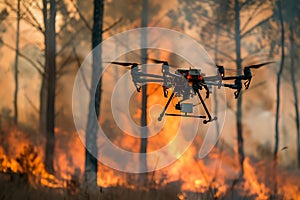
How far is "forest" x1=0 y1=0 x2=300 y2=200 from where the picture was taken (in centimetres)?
1506

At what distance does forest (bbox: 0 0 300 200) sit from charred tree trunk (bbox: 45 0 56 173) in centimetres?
4

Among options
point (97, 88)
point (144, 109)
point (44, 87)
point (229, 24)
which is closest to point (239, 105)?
point (229, 24)

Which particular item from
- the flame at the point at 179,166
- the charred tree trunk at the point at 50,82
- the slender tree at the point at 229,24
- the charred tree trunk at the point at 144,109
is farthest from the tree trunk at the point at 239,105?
the charred tree trunk at the point at 50,82

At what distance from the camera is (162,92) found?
14594 millimetres

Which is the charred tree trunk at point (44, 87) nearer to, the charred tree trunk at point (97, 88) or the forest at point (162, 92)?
the forest at point (162, 92)

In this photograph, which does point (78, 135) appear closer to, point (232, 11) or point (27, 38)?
point (27, 38)

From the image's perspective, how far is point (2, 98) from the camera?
63.5 feet

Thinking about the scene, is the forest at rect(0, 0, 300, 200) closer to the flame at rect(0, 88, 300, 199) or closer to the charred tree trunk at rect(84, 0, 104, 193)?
the flame at rect(0, 88, 300, 199)

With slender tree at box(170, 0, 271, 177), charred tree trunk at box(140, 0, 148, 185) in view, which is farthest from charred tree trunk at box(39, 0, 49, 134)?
slender tree at box(170, 0, 271, 177)

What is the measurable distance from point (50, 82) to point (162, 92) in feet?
13.5

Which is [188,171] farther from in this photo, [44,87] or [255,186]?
[44,87]

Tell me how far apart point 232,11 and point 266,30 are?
1.39 metres

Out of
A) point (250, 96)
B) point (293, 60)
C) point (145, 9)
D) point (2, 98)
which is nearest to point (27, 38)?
point (2, 98)

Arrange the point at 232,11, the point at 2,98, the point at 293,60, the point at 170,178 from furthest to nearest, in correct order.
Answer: the point at 2,98 < the point at 293,60 < the point at 232,11 < the point at 170,178
